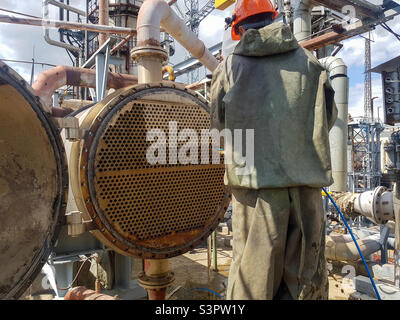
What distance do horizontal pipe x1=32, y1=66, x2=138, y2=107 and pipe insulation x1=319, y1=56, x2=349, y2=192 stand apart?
4499 millimetres

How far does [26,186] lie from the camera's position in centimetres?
184

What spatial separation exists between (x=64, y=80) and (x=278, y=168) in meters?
4.02

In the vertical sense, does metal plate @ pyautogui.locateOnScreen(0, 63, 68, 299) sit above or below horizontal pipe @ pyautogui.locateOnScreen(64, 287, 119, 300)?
above

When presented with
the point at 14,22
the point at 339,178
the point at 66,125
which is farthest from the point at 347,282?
the point at 14,22

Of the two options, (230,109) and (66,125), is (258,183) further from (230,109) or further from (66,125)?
(66,125)

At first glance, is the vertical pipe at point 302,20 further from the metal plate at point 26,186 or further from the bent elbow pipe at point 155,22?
the metal plate at point 26,186

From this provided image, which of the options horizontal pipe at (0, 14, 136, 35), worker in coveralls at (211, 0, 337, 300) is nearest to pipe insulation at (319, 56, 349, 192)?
horizontal pipe at (0, 14, 136, 35)

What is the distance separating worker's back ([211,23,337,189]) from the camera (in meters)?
1.68

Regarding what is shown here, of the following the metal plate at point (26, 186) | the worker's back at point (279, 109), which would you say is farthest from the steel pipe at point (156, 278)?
the worker's back at point (279, 109)

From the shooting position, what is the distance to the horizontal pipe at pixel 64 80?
170 inches

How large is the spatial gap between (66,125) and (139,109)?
550 millimetres

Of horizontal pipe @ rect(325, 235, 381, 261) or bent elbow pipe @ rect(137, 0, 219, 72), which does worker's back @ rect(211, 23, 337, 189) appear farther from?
horizontal pipe @ rect(325, 235, 381, 261)

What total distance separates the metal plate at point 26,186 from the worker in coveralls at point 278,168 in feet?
3.34

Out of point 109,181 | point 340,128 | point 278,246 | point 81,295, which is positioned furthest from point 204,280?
point 278,246
